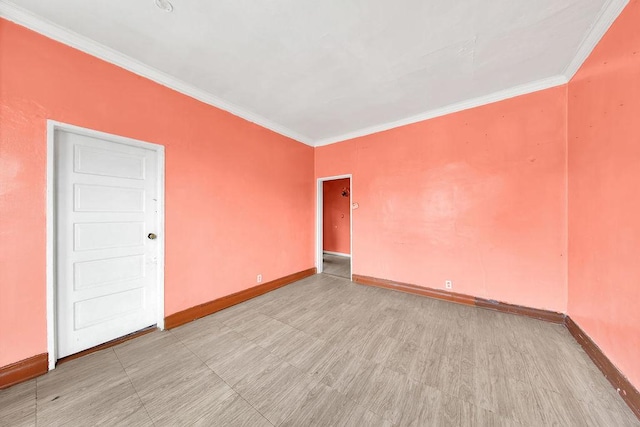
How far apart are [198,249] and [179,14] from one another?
2.29m

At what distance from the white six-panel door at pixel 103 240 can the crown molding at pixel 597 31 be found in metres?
4.26

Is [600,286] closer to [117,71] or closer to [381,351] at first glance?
[381,351]

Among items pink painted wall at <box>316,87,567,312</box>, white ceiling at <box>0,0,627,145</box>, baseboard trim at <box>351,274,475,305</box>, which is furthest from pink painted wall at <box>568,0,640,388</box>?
baseboard trim at <box>351,274,475,305</box>

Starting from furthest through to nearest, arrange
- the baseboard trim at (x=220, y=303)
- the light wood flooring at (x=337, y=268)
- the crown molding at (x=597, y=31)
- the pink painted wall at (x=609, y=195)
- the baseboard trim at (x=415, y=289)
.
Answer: the light wood flooring at (x=337, y=268) < the baseboard trim at (x=415, y=289) < the baseboard trim at (x=220, y=303) < the crown molding at (x=597, y=31) < the pink painted wall at (x=609, y=195)

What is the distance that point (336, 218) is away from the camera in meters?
6.69

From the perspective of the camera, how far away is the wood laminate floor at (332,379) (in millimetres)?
1328

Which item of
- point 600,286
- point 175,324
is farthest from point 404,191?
point 175,324

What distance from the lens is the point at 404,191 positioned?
11.2ft

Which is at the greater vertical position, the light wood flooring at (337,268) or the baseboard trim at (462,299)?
the baseboard trim at (462,299)

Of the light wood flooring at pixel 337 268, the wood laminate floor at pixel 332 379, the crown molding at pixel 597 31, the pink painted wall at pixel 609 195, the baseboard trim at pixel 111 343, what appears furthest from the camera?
the light wood flooring at pixel 337 268

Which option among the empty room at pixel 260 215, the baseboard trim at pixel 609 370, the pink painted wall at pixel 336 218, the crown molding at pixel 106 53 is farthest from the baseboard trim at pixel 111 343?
the pink painted wall at pixel 336 218

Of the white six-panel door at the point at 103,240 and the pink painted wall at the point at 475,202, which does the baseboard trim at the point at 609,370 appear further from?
the white six-panel door at the point at 103,240

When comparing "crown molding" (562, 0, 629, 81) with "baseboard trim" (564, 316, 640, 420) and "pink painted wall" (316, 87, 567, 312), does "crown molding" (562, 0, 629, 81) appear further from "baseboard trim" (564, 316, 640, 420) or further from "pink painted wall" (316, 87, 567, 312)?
"baseboard trim" (564, 316, 640, 420)

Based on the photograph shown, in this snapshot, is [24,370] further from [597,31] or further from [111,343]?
[597,31]
